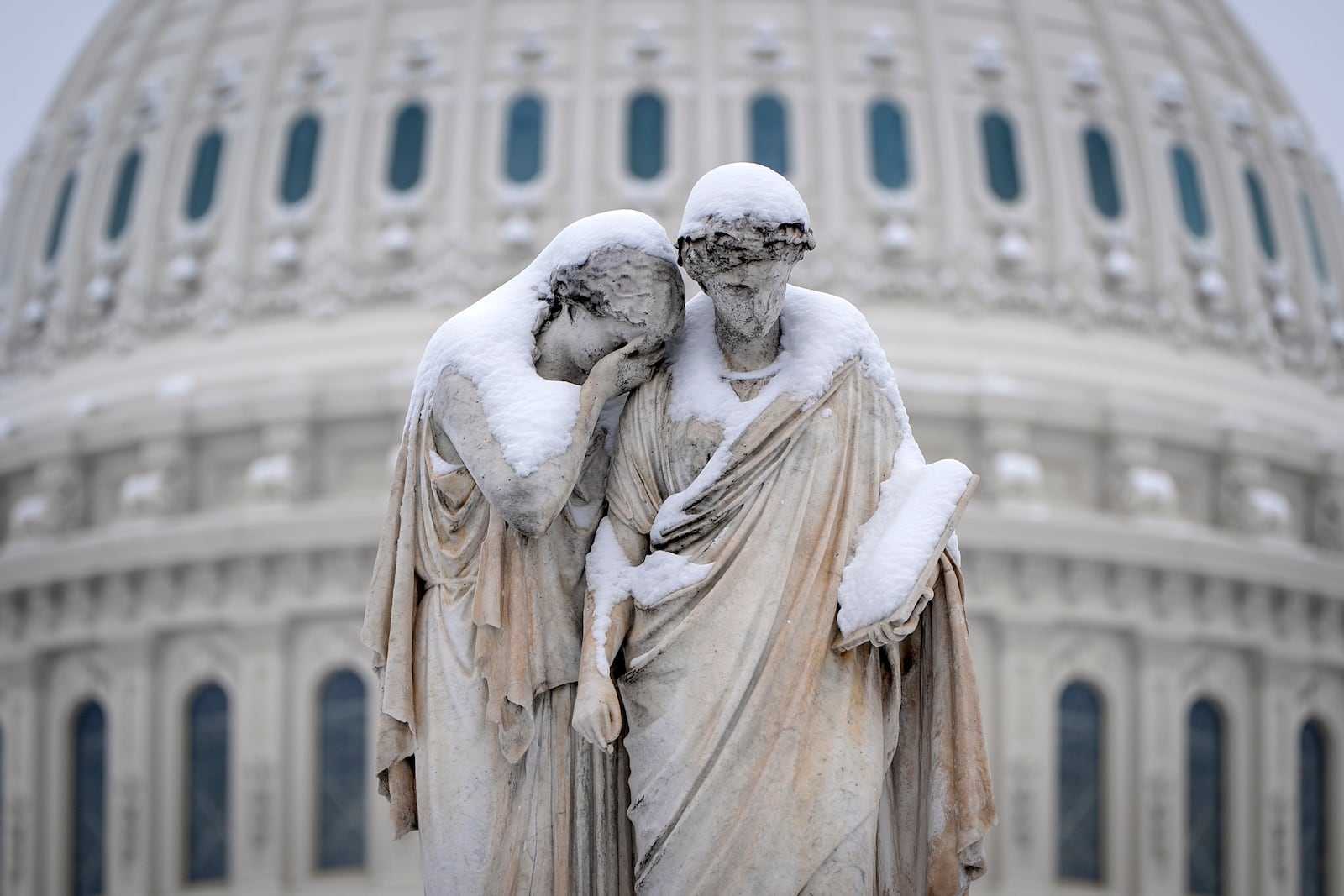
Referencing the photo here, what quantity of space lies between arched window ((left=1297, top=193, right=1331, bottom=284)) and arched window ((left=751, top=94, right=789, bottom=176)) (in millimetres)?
11444

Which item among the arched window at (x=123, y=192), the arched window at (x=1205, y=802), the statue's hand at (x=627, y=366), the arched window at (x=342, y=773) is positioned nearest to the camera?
the statue's hand at (x=627, y=366)

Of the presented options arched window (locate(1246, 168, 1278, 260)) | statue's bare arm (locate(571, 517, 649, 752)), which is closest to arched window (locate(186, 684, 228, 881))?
arched window (locate(1246, 168, 1278, 260))

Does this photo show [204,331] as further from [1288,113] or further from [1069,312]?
[1288,113]

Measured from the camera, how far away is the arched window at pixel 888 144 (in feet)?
160

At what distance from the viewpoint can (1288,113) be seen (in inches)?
2186

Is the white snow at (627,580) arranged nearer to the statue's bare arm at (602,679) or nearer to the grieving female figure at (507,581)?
the statue's bare arm at (602,679)

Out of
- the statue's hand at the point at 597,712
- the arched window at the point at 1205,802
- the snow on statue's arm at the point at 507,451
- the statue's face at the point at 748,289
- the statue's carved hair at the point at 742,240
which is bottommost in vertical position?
the statue's hand at the point at 597,712

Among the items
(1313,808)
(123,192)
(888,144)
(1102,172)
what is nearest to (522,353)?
(1313,808)

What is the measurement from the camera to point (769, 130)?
160 ft

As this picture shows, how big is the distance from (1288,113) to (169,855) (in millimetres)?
26485

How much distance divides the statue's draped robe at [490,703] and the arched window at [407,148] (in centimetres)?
4219

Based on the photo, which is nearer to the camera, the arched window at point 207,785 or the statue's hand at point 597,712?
the statue's hand at point 597,712

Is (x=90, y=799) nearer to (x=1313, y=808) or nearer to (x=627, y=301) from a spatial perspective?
(x=1313, y=808)

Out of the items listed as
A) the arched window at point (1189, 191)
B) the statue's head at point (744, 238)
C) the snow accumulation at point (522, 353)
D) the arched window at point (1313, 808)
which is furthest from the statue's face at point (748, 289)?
the arched window at point (1189, 191)
